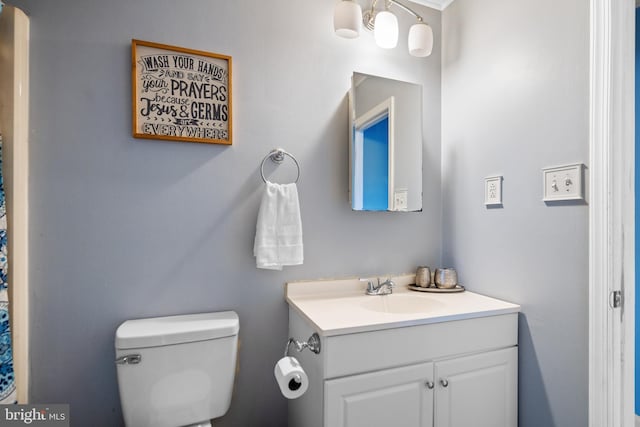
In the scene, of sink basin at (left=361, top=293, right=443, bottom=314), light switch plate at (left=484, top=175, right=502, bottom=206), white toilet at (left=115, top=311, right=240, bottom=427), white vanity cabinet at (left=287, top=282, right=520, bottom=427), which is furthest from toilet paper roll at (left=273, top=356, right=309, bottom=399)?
light switch plate at (left=484, top=175, right=502, bottom=206)

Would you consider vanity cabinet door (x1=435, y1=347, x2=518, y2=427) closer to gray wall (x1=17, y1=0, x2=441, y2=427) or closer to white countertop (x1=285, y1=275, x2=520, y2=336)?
white countertop (x1=285, y1=275, x2=520, y2=336)

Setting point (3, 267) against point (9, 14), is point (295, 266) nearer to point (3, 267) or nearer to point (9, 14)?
point (3, 267)

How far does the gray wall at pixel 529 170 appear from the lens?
1133mm

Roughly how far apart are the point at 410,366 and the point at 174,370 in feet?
2.69

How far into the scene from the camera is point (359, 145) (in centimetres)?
154

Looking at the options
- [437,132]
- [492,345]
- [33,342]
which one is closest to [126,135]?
[33,342]

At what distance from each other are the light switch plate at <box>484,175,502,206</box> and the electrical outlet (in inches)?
13.9

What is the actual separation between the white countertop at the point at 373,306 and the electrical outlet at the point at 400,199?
35cm

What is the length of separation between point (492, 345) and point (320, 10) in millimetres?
1625

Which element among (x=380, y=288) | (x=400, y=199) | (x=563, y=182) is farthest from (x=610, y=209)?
(x=380, y=288)

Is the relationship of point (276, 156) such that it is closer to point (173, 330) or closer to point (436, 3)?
point (173, 330)

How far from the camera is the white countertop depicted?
1.13 metres
